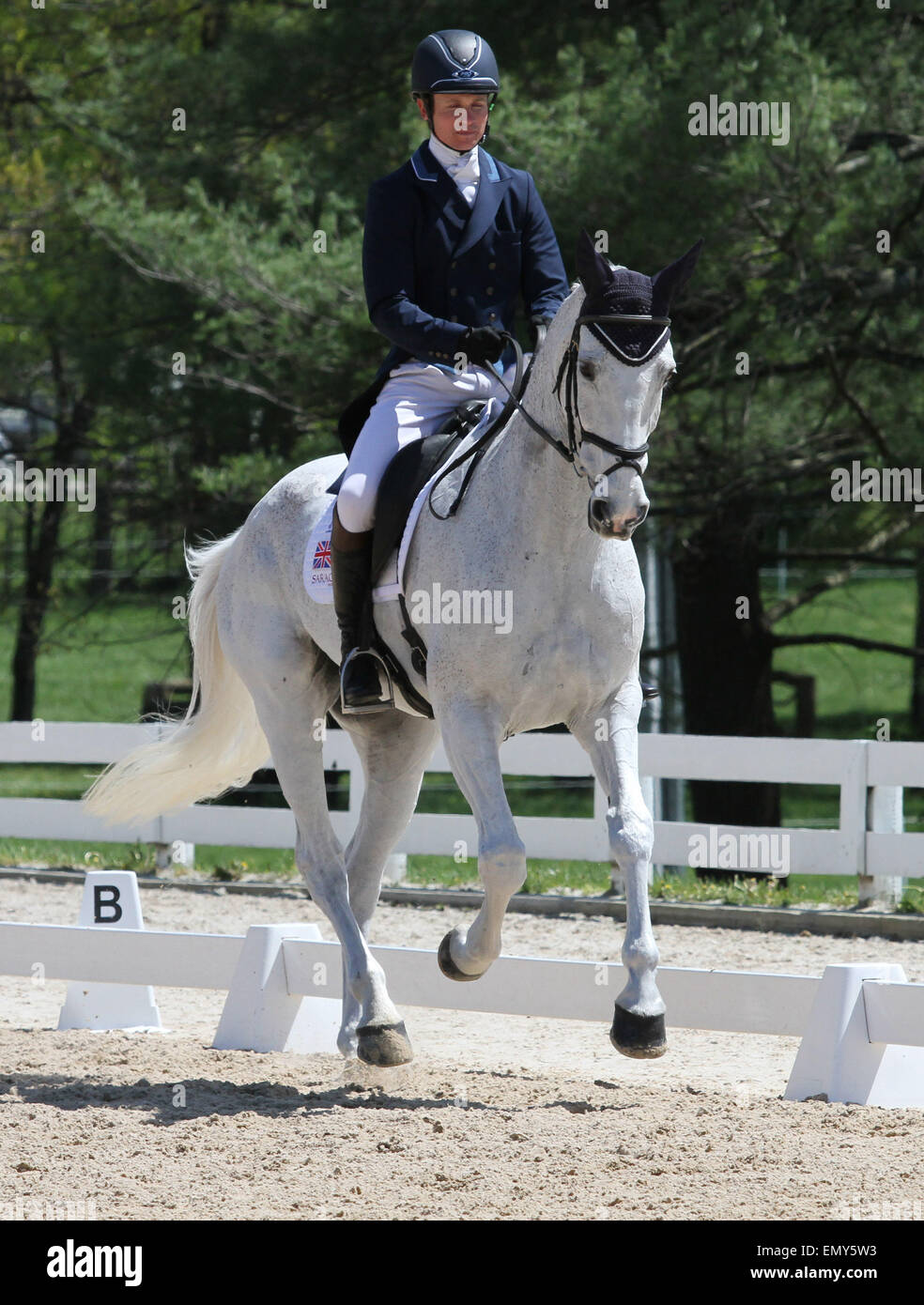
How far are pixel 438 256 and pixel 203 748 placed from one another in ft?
8.16

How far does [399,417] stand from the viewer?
19.7ft

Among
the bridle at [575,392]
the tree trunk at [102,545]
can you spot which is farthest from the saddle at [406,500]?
the tree trunk at [102,545]

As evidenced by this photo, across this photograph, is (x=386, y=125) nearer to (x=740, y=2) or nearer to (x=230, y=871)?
(x=740, y=2)

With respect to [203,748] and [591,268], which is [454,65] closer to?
[591,268]

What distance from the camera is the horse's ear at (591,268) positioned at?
4.75 meters

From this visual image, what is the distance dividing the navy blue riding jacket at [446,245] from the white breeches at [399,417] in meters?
0.18

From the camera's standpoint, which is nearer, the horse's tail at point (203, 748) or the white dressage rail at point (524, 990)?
the white dressage rail at point (524, 990)

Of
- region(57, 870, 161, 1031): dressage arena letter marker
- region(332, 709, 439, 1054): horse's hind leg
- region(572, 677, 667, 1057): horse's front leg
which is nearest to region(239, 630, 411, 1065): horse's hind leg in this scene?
region(332, 709, 439, 1054): horse's hind leg

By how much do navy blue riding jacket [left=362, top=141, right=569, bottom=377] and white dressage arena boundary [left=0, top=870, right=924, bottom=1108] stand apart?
7.62ft

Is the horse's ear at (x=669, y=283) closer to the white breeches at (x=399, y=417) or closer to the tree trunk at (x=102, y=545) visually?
the white breeches at (x=399, y=417)
